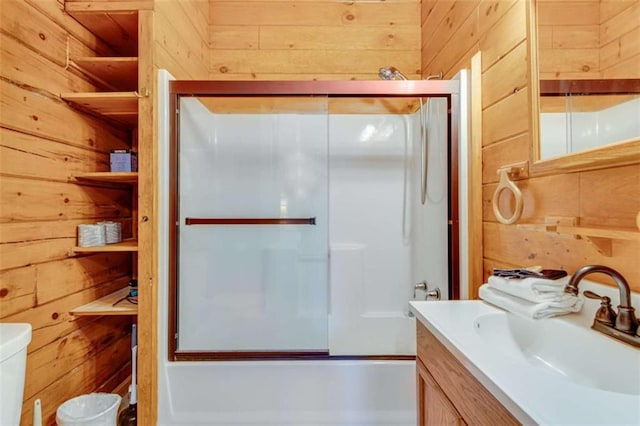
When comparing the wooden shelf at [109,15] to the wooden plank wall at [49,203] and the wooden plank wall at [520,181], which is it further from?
the wooden plank wall at [520,181]

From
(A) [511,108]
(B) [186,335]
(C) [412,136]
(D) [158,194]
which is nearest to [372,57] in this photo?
(C) [412,136]

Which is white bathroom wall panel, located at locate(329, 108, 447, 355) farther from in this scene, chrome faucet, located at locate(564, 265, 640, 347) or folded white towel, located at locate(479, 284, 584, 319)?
chrome faucet, located at locate(564, 265, 640, 347)

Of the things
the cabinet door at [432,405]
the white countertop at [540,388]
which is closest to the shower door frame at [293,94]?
the cabinet door at [432,405]

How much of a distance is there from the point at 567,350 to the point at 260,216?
1513 millimetres

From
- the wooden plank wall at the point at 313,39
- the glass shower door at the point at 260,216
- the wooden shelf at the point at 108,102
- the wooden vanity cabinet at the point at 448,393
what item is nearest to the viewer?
the wooden vanity cabinet at the point at 448,393

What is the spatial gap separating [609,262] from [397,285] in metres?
1.57

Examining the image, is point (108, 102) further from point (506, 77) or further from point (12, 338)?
point (506, 77)

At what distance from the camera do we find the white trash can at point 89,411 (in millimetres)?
1273

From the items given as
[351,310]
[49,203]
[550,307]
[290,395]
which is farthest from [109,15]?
[351,310]

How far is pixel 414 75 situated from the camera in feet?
7.43

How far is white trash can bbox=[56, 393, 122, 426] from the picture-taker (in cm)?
127

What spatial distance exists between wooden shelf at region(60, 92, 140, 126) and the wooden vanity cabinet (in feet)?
5.39

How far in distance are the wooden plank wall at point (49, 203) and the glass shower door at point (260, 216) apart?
1.71ft

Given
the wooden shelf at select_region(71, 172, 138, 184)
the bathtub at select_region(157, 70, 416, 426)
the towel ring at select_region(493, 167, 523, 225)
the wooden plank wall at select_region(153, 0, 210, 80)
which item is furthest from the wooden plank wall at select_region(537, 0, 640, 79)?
the wooden shelf at select_region(71, 172, 138, 184)
